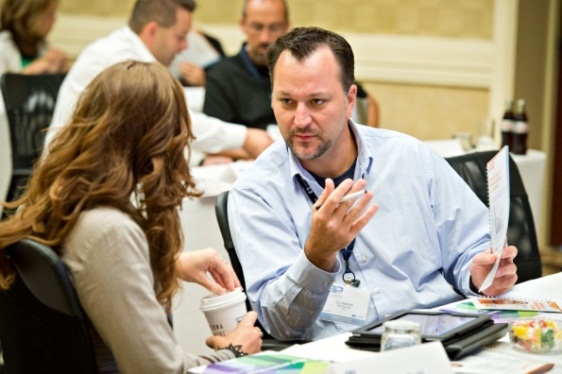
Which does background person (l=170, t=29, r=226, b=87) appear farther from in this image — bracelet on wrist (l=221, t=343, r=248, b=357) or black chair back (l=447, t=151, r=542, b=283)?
bracelet on wrist (l=221, t=343, r=248, b=357)

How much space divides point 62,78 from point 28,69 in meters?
1.16

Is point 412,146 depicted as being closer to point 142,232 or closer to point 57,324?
point 142,232

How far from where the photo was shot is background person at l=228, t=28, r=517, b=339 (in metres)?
2.63

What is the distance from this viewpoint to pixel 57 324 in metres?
2.05

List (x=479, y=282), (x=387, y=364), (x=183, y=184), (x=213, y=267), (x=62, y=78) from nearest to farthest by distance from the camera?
1. (x=387, y=364)
2. (x=183, y=184)
3. (x=213, y=267)
4. (x=479, y=282)
5. (x=62, y=78)

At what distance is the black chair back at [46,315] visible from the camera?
203 centimetres

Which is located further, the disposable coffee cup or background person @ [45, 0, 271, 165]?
background person @ [45, 0, 271, 165]

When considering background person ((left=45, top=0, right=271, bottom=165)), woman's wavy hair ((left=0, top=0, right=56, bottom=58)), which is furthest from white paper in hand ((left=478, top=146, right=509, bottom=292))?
woman's wavy hair ((left=0, top=0, right=56, bottom=58))

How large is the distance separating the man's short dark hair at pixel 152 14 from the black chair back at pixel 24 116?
1.98ft

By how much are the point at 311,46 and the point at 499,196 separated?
2.43 feet

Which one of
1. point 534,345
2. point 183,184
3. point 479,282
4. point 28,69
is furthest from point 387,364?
point 28,69

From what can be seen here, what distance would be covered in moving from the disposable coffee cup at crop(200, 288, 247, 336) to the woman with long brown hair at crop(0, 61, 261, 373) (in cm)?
7

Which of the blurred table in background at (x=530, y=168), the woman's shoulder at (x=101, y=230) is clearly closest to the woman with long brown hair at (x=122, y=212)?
the woman's shoulder at (x=101, y=230)

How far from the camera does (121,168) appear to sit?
213cm
